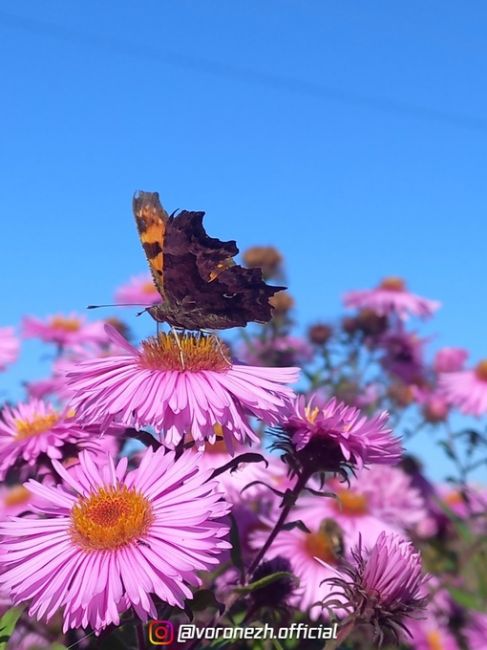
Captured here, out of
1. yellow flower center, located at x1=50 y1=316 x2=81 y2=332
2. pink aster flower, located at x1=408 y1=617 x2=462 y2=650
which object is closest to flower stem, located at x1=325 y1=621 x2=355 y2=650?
pink aster flower, located at x1=408 y1=617 x2=462 y2=650

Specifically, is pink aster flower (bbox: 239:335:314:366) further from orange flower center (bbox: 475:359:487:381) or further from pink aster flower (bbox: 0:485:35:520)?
pink aster flower (bbox: 0:485:35:520)

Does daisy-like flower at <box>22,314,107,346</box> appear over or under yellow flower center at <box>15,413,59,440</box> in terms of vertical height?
over

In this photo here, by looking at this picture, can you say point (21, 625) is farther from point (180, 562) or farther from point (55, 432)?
point (180, 562)

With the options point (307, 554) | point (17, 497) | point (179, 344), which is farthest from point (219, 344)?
point (17, 497)

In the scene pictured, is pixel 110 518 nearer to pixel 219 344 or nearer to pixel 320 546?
pixel 219 344

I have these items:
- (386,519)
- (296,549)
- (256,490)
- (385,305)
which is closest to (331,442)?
(296,549)

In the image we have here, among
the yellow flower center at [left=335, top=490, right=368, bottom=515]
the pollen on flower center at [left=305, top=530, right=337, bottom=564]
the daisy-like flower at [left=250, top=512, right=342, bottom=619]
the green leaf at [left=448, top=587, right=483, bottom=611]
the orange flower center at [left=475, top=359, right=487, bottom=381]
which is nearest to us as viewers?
the daisy-like flower at [left=250, top=512, right=342, bottom=619]
